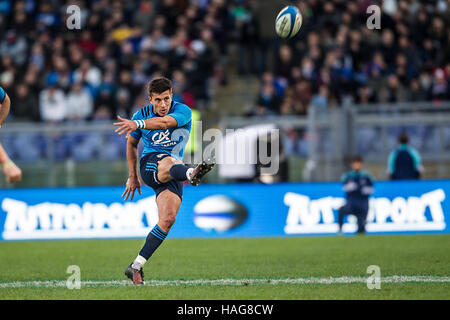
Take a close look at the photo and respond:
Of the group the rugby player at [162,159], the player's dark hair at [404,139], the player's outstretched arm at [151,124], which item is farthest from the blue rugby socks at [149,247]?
the player's dark hair at [404,139]

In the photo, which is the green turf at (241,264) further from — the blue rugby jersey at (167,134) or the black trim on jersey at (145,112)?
the black trim on jersey at (145,112)

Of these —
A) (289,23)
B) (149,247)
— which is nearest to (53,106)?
(289,23)

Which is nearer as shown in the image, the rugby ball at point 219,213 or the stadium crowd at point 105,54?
the rugby ball at point 219,213

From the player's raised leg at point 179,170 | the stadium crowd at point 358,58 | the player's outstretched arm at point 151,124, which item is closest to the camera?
the player's outstretched arm at point 151,124

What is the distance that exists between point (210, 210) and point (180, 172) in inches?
270

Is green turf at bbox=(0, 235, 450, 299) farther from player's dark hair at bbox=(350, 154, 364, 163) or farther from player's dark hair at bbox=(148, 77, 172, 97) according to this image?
player's dark hair at bbox=(148, 77, 172, 97)

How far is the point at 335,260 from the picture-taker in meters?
10.5

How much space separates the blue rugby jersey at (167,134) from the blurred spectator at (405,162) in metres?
7.67

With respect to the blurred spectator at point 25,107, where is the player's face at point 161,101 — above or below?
below

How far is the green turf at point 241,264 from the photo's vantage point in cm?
761

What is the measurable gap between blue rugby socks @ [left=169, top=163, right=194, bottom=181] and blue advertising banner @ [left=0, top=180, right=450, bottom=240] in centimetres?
652

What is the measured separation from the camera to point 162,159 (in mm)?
8477

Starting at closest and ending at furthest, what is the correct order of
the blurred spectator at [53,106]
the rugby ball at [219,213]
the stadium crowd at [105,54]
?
the rugby ball at [219,213] < the blurred spectator at [53,106] < the stadium crowd at [105,54]
